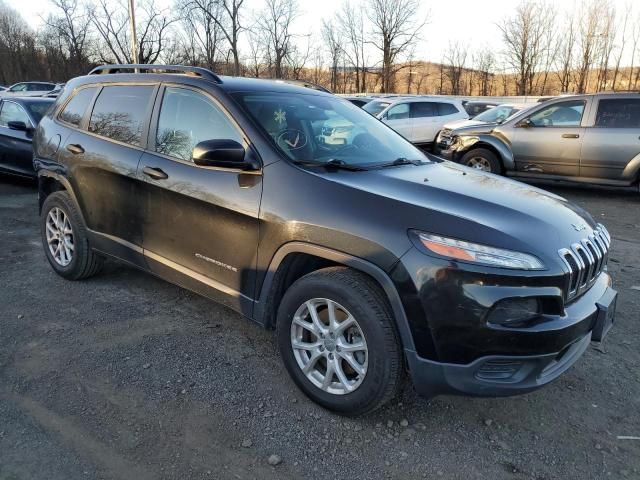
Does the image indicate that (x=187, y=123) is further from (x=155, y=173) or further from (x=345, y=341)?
(x=345, y=341)

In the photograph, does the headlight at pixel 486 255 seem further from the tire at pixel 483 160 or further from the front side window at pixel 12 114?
the front side window at pixel 12 114

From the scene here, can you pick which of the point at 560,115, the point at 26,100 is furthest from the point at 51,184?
the point at 560,115

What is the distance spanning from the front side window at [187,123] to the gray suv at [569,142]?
23.9ft

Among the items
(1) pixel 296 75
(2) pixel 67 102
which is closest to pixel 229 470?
(2) pixel 67 102

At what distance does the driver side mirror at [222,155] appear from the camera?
2893 mm

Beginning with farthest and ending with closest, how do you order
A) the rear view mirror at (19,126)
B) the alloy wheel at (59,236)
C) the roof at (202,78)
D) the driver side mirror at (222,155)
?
1. the rear view mirror at (19,126)
2. the alloy wheel at (59,236)
3. the roof at (202,78)
4. the driver side mirror at (222,155)

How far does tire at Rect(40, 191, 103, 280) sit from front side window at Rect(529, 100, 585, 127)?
308 inches

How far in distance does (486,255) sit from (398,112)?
40.2ft

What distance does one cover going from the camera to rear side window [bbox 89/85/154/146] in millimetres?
3744

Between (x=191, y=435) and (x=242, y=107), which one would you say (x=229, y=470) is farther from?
(x=242, y=107)

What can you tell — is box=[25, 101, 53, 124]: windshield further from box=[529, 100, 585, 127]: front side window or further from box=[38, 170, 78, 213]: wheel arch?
box=[529, 100, 585, 127]: front side window

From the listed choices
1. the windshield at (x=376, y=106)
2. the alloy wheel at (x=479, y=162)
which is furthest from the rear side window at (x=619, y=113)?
the windshield at (x=376, y=106)

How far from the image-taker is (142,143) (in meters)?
3.67

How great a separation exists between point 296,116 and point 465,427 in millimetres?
2180
